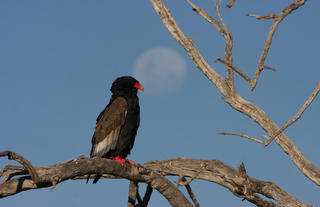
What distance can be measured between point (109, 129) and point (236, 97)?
2.23 metres

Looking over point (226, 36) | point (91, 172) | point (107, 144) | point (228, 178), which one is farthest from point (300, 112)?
point (107, 144)

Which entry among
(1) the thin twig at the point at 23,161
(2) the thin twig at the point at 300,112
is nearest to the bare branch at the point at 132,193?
(2) the thin twig at the point at 300,112

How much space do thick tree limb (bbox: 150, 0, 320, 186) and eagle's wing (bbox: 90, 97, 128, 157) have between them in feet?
4.95

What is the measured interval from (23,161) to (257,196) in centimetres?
346

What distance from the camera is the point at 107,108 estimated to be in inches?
309

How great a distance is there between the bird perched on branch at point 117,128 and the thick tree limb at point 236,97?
1.41 m

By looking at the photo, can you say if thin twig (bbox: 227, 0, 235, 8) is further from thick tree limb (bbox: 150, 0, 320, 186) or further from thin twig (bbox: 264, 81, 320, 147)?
thin twig (bbox: 264, 81, 320, 147)

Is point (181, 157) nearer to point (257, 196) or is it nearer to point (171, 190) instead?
point (171, 190)

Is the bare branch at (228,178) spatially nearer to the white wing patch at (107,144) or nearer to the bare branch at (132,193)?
the bare branch at (132,193)

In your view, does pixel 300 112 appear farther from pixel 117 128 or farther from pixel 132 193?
pixel 132 193

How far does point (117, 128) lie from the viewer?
24.6 feet

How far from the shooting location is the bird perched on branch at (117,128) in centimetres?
741

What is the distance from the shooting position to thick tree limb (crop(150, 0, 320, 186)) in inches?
267

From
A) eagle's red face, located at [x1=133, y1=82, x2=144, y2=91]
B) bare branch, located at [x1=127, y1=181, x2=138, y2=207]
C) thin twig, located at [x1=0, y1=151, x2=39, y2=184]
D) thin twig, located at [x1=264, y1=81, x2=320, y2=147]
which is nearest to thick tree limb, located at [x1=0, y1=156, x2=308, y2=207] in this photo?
bare branch, located at [x1=127, y1=181, x2=138, y2=207]
